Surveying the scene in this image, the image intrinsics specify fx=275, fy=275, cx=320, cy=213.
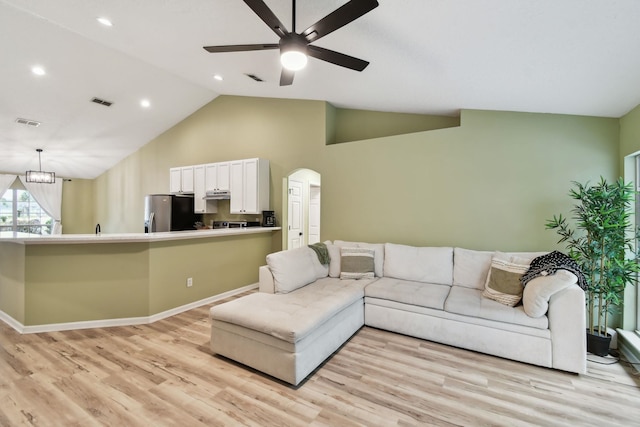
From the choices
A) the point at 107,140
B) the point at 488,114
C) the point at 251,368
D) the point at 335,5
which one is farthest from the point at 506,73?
the point at 107,140

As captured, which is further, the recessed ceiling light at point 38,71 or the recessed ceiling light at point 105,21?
the recessed ceiling light at point 38,71

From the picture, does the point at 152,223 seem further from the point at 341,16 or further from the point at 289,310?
the point at 341,16

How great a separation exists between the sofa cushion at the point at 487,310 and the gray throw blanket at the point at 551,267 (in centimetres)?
32

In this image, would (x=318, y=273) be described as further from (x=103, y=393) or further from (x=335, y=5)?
(x=335, y=5)

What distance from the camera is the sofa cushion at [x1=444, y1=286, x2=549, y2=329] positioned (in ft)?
7.89

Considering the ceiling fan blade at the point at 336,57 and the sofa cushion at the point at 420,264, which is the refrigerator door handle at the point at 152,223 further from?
the ceiling fan blade at the point at 336,57

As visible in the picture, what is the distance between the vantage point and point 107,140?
6305 millimetres

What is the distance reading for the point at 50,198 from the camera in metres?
7.87

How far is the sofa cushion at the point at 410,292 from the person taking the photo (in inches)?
112

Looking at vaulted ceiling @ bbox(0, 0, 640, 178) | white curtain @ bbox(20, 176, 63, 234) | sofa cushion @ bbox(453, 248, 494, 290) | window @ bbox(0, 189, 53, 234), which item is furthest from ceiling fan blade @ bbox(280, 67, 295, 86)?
window @ bbox(0, 189, 53, 234)

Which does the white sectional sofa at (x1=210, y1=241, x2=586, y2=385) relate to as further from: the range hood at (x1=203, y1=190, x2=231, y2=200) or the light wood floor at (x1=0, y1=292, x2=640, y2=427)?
the range hood at (x1=203, y1=190, x2=231, y2=200)

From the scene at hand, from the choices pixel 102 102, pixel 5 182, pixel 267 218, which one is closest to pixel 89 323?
pixel 267 218

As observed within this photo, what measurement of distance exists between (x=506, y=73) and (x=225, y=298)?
4389 mm

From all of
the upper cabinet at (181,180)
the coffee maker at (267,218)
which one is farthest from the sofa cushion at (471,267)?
the upper cabinet at (181,180)
